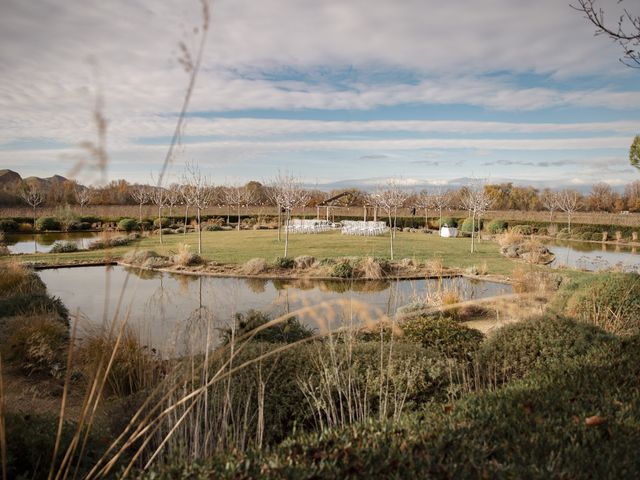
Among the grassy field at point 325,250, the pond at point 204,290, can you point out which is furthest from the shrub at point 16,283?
the grassy field at point 325,250

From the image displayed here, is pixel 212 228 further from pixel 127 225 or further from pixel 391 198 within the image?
pixel 391 198

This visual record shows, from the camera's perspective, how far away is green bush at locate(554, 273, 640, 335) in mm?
6572

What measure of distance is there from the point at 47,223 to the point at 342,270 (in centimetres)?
2413

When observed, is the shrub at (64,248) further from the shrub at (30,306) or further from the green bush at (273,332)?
the green bush at (273,332)

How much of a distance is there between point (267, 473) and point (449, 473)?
766mm

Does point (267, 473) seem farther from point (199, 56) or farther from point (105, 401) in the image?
point (105, 401)

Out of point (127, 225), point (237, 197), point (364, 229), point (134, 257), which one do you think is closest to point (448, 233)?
point (364, 229)

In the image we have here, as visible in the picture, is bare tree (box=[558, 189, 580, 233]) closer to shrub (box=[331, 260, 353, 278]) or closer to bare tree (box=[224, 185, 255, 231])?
bare tree (box=[224, 185, 255, 231])

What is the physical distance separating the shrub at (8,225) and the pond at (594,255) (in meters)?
29.6

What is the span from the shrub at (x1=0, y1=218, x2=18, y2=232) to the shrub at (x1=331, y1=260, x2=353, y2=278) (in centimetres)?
2386

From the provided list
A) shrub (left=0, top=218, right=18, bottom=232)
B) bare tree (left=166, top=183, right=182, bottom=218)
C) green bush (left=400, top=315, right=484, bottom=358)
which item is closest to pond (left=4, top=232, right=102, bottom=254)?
shrub (left=0, top=218, right=18, bottom=232)

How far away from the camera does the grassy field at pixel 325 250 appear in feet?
58.4

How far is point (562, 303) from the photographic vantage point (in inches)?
301

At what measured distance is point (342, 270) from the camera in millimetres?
14391
